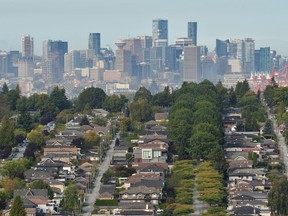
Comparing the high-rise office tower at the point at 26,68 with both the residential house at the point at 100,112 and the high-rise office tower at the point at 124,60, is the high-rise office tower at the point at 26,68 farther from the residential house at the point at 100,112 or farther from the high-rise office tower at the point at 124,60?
the residential house at the point at 100,112

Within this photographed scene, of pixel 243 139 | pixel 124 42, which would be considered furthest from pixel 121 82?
pixel 243 139

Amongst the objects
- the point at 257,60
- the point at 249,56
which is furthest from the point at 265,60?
the point at 249,56

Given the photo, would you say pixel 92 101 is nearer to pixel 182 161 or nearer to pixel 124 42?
pixel 182 161

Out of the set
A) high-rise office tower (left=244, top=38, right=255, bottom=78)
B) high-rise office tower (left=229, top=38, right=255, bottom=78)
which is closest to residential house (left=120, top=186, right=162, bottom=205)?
high-rise office tower (left=229, top=38, right=255, bottom=78)

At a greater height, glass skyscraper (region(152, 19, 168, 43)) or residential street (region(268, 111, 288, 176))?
glass skyscraper (region(152, 19, 168, 43))

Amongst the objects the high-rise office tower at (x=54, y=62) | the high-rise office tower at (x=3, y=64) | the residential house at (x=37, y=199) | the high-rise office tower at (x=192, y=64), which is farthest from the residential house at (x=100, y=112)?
the high-rise office tower at (x=3, y=64)

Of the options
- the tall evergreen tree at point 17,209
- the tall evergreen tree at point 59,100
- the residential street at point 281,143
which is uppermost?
the tall evergreen tree at point 59,100

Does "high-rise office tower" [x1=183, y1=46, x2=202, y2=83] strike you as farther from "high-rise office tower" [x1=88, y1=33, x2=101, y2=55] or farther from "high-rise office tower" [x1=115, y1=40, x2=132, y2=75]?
"high-rise office tower" [x1=88, y1=33, x2=101, y2=55]
